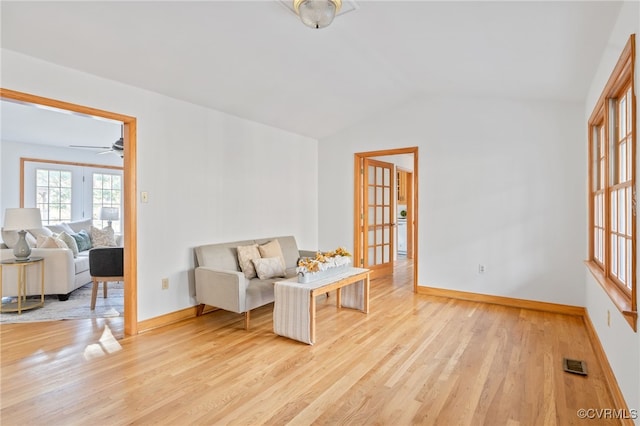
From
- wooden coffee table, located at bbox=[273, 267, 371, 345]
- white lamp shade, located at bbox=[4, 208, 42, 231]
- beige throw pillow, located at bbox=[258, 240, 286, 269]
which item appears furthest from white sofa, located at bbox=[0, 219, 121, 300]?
wooden coffee table, located at bbox=[273, 267, 371, 345]

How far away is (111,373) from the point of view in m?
2.52

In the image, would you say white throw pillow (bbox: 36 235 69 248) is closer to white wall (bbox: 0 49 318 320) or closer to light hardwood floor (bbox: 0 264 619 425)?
light hardwood floor (bbox: 0 264 619 425)

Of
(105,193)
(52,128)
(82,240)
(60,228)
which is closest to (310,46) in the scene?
(52,128)

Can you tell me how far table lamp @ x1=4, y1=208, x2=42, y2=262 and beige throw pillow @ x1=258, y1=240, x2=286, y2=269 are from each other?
8.22 feet

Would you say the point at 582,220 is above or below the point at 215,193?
below

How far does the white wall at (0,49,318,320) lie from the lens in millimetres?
2922

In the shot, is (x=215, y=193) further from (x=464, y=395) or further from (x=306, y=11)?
(x=464, y=395)

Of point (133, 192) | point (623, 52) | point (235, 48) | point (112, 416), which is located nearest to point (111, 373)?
point (112, 416)

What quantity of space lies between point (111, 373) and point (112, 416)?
614 millimetres

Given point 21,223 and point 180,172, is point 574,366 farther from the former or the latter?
point 21,223

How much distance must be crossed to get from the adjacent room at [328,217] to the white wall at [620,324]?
0.10 feet

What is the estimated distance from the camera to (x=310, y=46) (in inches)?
124

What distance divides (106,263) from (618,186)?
4.82 meters

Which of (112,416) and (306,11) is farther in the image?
(306,11)
